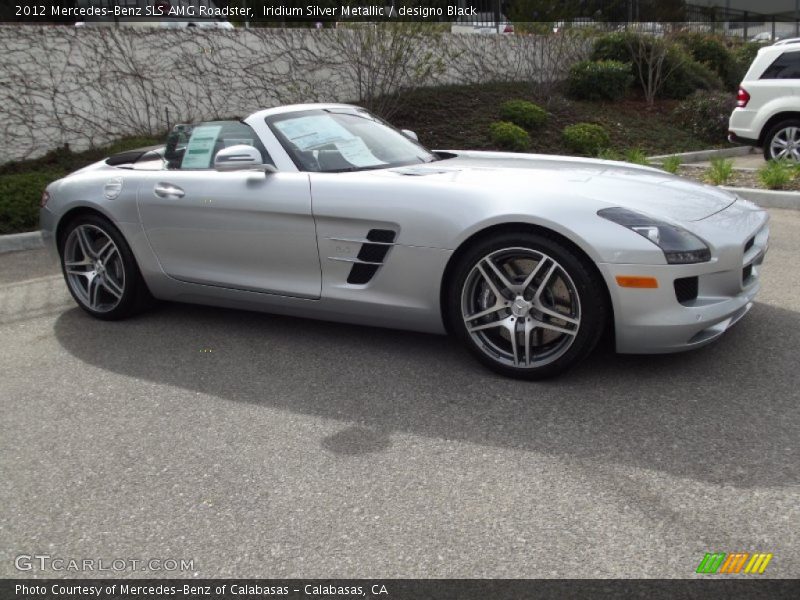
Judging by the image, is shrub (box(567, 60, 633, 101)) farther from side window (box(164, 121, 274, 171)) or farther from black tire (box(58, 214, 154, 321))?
black tire (box(58, 214, 154, 321))

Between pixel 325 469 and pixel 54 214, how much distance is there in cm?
321

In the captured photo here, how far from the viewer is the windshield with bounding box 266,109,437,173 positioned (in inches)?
185

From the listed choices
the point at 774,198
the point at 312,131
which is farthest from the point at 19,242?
the point at 774,198

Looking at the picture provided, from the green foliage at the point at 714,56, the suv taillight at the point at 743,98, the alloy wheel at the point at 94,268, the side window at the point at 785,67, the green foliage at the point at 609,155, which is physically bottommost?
the alloy wheel at the point at 94,268

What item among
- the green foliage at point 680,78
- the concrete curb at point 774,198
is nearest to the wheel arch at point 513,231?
the concrete curb at point 774,198

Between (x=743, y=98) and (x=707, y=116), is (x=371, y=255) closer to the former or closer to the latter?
(x=743, y=98)

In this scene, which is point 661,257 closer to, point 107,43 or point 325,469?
point 325,469

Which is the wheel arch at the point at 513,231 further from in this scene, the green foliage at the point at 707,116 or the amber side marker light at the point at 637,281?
the green foliage at the point at 707,116

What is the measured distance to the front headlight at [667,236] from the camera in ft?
12.1

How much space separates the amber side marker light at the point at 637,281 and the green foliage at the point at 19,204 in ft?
22.2

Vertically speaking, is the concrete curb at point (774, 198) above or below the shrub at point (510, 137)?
below

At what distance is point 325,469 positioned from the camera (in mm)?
3283

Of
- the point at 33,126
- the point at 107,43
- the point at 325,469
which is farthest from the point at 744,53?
the point at 325,469

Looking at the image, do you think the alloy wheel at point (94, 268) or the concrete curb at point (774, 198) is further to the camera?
the concrete curb at point (774, 198)
